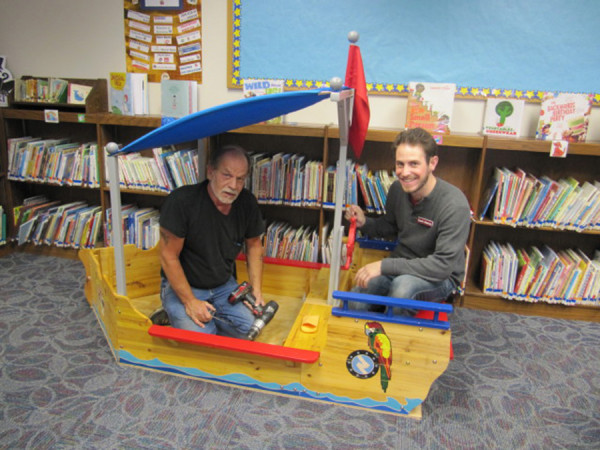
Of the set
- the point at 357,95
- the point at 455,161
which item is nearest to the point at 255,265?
the point at 357,95

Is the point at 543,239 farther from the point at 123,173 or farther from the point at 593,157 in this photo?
the point at 123,173

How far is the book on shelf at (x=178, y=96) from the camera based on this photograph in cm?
332

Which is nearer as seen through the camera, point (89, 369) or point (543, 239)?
point (89, 369)

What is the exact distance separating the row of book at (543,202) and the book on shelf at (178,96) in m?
2.24

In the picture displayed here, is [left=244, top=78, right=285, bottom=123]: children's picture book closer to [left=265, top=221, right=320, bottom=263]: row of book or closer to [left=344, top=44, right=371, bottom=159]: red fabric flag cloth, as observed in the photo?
[left=265, top=221, right=320, bottom=263]: row of book

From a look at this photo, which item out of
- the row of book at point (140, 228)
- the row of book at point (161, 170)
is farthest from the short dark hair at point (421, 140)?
the row of book at point (140, 228)

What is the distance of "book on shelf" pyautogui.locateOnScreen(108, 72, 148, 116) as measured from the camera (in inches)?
133

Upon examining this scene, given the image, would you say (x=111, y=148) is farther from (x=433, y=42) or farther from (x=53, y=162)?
(x=433, y=42)

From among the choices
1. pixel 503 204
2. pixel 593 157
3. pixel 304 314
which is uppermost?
pixel 593 157

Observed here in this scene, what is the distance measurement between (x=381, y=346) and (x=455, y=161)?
175 centimetres

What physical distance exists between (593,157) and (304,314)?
2.32 meters

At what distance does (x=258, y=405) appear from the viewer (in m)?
2.07

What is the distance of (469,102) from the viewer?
309 centimetres

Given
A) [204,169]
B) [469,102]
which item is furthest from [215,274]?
[469,102]
